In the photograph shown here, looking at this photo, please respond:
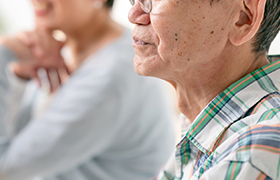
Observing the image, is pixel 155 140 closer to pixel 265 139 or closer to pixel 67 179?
pixel 67 179

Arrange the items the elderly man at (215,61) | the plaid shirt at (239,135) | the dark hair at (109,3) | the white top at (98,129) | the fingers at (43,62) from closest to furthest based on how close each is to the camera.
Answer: the plaid shirt at (239,135) → the elderly man at (215,61) → the white top at (98,129) → the dark hair at (109,3) → the fingers at (43,62)

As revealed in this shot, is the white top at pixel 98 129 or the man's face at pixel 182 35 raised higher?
the man's face at pixel 182 35

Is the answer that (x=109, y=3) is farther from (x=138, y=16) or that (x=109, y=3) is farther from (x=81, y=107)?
(x=138, y=16)

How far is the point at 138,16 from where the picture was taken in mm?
645

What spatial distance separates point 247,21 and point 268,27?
53mm

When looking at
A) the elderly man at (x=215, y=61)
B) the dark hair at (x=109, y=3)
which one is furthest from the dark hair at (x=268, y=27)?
the dark hair at (x=109, y=3)

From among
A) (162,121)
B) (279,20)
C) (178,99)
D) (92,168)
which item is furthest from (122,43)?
(279,20)

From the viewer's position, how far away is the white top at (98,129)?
3.85 feet

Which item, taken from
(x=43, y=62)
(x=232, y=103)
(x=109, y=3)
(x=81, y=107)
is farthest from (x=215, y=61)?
(x=43, y=62)

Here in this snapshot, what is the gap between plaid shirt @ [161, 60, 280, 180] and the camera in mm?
455

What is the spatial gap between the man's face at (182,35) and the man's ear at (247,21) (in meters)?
0.02

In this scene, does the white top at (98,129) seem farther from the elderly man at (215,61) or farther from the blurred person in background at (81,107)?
the elderly man at (215,61)

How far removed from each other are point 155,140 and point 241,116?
0.85 metres

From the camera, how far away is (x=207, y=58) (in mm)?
601
